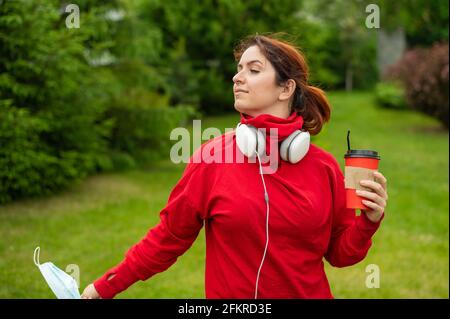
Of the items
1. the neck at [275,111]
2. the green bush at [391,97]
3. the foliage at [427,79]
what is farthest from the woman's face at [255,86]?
the green bush at [391,97]

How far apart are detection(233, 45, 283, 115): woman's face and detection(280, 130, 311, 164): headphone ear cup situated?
0.19 m

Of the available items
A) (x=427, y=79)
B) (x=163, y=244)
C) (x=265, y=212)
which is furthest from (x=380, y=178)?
(x=427, y=79)

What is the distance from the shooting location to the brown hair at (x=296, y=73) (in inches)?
99.7

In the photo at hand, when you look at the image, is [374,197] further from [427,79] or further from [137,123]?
[427,79]

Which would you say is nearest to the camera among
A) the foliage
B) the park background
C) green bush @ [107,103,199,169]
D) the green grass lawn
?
the green grass lawn

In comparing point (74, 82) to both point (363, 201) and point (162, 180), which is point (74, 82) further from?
point (363, 201)

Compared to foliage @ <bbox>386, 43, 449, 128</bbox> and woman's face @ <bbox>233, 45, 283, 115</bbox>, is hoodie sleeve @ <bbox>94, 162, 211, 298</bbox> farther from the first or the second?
foliage @ <bbox>386, 43, 449, 128</bbox>

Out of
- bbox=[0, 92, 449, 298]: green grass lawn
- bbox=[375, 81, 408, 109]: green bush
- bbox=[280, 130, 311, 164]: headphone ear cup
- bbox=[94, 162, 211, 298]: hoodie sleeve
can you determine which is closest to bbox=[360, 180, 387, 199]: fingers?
bbox=[280, 130, 311, 164]: headphone ear cup

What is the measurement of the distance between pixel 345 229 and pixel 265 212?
45cm

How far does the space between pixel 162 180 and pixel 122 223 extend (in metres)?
2.55

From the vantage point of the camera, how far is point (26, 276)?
18.2 ft

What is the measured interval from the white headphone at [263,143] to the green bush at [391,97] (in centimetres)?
1766

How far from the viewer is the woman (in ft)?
7.77

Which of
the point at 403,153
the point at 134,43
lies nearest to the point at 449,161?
the point at 403,153
